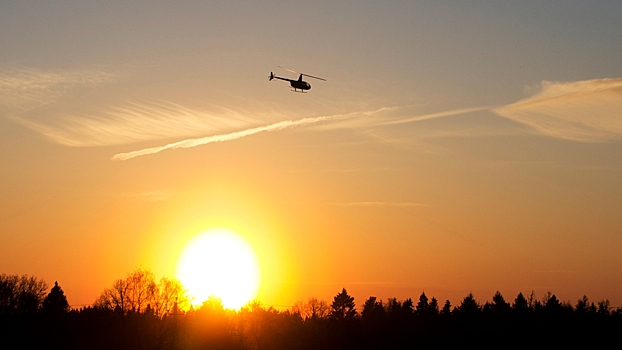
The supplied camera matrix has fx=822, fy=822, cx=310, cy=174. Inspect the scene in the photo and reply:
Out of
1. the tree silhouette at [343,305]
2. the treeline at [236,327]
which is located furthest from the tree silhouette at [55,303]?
the tree silhouette at [343,305]

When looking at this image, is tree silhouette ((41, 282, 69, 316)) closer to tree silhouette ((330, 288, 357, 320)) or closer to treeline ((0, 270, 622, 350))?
treeline ((0, 270, 622, 350))

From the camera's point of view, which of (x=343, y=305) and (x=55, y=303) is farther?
(x=343, y=305)

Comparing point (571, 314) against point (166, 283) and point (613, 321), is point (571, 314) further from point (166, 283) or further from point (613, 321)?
point (166, 283)

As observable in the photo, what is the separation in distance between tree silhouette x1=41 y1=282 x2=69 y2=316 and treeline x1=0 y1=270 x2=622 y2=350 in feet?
0.45

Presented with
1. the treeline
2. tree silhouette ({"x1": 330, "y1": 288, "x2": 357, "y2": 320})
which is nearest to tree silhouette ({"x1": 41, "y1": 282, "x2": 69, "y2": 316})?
the treeline

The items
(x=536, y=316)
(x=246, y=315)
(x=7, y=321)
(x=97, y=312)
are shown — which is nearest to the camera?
(x=7, y=321)

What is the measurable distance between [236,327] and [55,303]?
93.0ft

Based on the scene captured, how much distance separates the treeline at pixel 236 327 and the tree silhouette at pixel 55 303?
14cm

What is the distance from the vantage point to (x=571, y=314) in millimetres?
123250

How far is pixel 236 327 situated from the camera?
130500 mm

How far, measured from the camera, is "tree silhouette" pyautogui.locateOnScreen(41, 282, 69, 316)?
115137 millimetres

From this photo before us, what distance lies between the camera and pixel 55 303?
118250 millimetres

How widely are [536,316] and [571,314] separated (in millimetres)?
5269

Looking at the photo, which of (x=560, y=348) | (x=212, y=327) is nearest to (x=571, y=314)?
(x=560, y=348)
